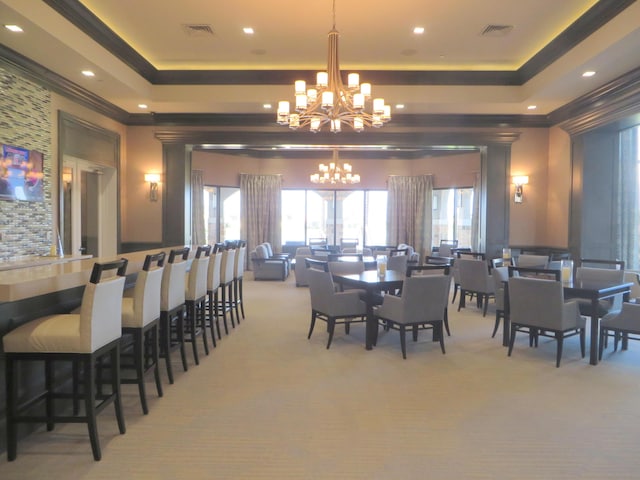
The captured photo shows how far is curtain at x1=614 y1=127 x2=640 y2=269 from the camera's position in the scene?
680 cm

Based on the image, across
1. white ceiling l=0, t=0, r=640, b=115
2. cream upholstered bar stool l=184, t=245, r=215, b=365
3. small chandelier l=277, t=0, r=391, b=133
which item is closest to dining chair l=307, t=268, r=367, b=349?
cream upholstered bar stool l=184, t=245, r=215, b=365

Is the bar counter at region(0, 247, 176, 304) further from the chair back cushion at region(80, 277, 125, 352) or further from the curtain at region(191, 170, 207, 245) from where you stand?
the curtain at region(191, 170, 207, 245)

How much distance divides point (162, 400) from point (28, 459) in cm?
96

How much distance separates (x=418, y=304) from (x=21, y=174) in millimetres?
4930

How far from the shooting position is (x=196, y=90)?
6895 millimetres

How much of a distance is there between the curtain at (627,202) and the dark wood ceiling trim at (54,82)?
8.56 metres

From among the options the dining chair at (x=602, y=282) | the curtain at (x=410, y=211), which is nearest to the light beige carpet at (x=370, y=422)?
the dining chair at (x=602, y=282)

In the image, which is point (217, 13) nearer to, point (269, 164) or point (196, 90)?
point (196, 90)

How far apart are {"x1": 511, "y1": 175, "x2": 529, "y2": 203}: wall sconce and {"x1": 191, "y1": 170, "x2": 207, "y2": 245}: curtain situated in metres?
7.57

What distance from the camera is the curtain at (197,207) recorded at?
36.1 feet

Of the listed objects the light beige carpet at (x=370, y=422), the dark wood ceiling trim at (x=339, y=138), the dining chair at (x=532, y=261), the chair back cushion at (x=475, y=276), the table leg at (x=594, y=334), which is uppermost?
the dark wood ceiling trim at (x=339, y=138)

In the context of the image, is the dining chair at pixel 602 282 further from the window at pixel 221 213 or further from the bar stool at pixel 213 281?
the window at pixel 221 213

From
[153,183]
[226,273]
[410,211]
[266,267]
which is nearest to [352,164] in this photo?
[410,211]

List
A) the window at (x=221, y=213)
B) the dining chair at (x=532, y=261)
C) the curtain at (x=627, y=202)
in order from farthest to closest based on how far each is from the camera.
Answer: the window at (x=221, y=213)
the curtain at (x=627, y=202)
the dining chair at (x=532, y=261)
